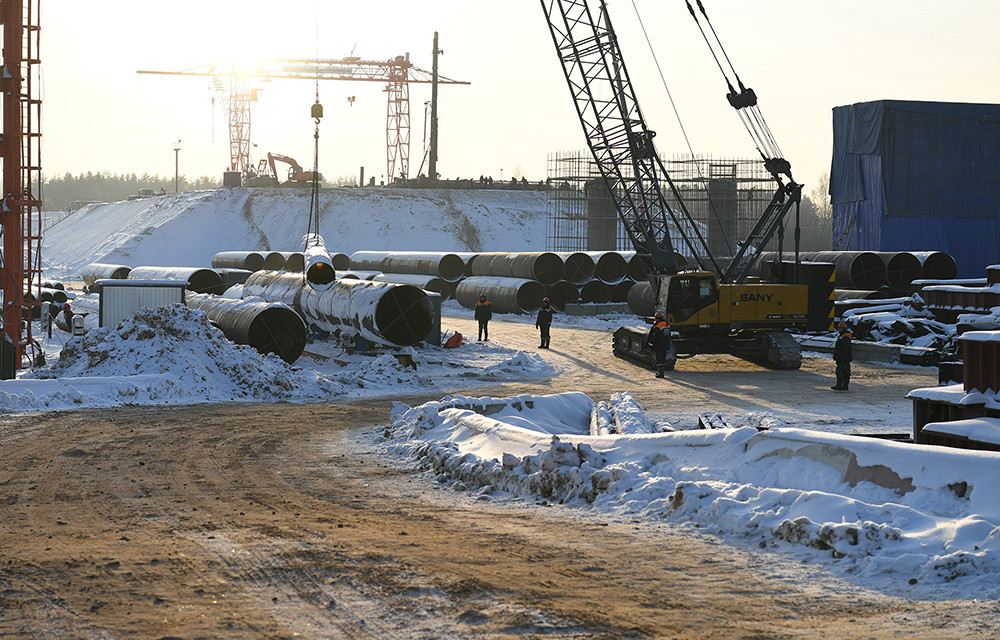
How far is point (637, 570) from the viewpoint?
7.96 meters

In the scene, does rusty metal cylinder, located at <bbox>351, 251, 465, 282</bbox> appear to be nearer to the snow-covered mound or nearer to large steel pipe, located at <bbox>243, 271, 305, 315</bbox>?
large steel pipe, located at <bbox>243, 271, 305, 315</bbox>

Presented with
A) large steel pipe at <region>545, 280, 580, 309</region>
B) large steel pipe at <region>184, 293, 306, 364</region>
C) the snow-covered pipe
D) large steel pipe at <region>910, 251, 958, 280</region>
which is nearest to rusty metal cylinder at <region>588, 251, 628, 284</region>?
large steel pipe at <region>545, 280, 580, 309</region>

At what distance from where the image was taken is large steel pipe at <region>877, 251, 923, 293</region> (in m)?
36.8

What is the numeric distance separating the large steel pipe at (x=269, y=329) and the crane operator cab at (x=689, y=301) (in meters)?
9.30

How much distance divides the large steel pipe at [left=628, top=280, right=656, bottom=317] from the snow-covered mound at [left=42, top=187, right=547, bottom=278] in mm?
57957

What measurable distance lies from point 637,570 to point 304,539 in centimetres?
298

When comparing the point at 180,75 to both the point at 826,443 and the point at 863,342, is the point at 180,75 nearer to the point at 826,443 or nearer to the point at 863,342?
the point at 863,342

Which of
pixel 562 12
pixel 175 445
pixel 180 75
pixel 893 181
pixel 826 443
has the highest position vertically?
pixel 180 75

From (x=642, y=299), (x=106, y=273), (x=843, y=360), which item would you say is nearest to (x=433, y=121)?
(x=106, y=273)

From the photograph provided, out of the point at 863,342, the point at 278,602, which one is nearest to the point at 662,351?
the point at 863,342

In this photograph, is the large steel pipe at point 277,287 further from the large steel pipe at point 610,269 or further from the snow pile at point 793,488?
the snow pile at point 793,488

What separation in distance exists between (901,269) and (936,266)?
127cm

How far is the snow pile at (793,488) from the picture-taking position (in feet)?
25.6

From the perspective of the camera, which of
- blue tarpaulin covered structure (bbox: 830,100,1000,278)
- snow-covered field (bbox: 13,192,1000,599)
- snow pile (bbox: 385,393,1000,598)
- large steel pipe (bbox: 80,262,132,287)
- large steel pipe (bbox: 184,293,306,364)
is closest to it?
snow pile (bbox: 385,393,1000,598)
